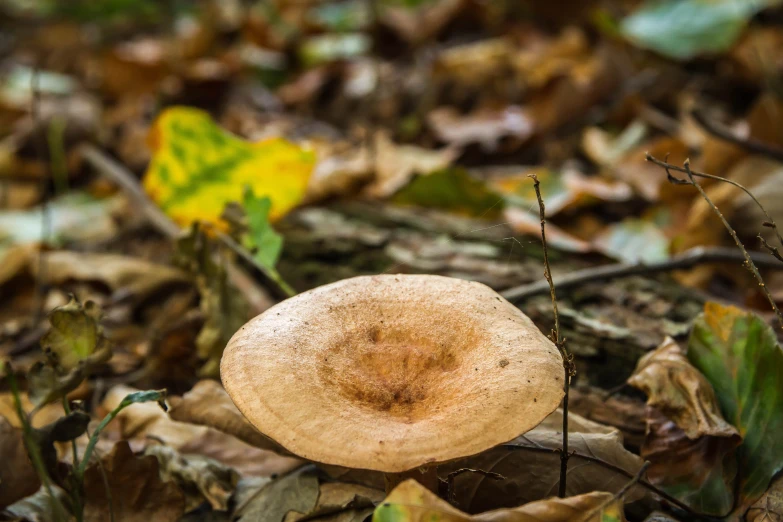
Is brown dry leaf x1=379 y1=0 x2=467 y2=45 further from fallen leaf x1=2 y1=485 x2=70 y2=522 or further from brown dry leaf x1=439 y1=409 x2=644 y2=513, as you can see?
fallen leaf x1=2 y1=485 x2=70 y2=522

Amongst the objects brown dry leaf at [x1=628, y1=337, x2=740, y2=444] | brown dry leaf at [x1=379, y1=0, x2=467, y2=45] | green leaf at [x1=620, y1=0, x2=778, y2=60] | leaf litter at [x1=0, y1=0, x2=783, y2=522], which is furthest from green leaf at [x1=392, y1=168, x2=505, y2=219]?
brown dry leaf at [x1=379, y1=0, x2=467, y2=45]

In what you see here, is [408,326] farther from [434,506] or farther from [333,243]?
[333,243]

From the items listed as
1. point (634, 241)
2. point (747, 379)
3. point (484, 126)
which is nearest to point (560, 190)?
point (634, 241)

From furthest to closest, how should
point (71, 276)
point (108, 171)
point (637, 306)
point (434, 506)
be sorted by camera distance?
1. point (108, 171)
2. point (71, 276)
3. point (637, 306)
4. point (434, 506)

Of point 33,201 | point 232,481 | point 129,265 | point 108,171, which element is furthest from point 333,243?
point 33,201

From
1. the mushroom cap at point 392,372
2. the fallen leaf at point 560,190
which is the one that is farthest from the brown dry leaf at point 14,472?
the fallen leaf at point 560,190
